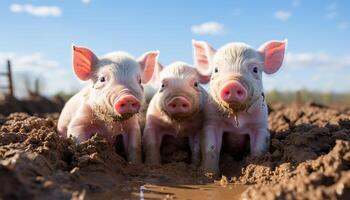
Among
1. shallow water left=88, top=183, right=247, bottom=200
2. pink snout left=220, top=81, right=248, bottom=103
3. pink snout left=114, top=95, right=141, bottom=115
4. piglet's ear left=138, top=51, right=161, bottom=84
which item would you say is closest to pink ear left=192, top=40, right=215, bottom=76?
piglet's ear left=138, top=51, right=161, bottom=84

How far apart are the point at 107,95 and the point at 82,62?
767 millimetres

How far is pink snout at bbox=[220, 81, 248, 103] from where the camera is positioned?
5285mm

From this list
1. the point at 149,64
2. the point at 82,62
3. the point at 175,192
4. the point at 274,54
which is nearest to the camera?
the point at 175,192

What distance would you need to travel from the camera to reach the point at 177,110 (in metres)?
5.87

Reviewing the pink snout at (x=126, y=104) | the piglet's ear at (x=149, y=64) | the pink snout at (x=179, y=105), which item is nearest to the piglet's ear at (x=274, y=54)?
the pink snout at (x=179, y=105)

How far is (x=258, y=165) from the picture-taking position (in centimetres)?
541

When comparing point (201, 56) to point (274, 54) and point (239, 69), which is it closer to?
point (274, 54)

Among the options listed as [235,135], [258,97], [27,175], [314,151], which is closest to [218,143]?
[235,135]

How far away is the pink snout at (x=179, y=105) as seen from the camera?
230 inches

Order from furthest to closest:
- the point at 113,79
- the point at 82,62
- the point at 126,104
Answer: the point at 82,62 → the point at 113,79 → the point at 126,104

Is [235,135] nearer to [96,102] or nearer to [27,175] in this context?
[96,102]

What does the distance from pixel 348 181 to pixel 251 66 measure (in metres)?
2.37

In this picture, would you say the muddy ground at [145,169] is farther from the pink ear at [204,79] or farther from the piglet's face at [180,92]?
the pink ear at [204,79]

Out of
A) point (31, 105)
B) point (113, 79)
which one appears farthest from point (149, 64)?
point (31, 105)
